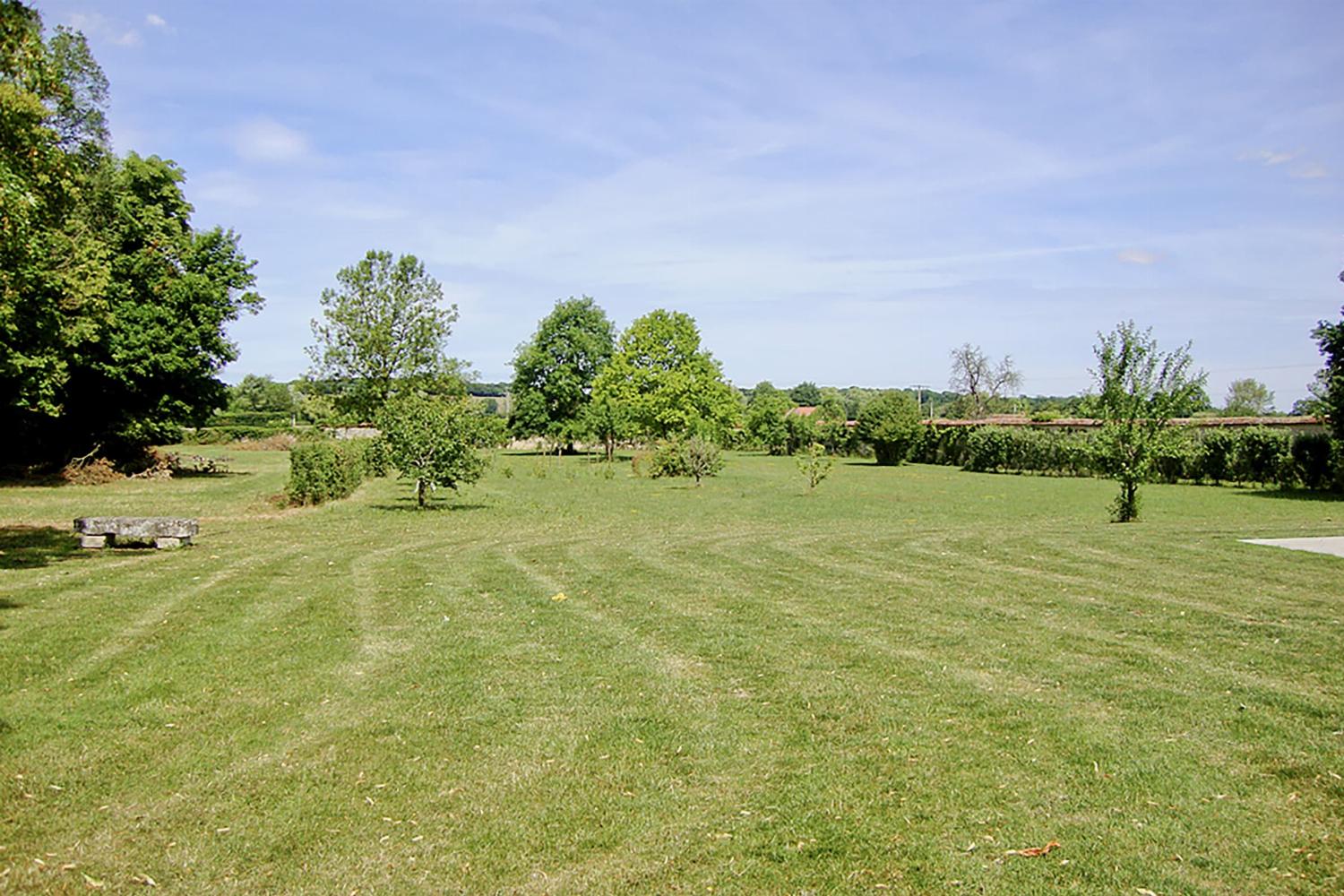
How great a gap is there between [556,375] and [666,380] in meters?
19.1

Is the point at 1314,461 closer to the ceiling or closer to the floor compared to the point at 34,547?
closer to the ceiling

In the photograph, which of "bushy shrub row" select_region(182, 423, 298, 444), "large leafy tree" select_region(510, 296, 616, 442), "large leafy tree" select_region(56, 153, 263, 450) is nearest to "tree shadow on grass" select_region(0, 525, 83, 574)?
"large leafy tree" select_region(56, 153, 263, 450)

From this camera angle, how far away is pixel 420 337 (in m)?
44.2

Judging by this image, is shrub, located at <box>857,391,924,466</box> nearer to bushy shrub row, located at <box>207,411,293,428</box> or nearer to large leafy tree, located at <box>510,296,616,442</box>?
large leafy tree, located at <box>510,296,616,442</box>

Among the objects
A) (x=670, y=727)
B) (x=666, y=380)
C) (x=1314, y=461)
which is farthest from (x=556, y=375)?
(x=670, y=727)

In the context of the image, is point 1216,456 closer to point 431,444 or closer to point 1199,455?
point 1199,455

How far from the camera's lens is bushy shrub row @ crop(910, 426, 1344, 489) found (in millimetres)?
31141

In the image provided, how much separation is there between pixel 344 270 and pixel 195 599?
37.1 metres

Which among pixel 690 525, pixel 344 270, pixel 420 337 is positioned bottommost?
pixel 690 525

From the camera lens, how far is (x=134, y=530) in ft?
44.2

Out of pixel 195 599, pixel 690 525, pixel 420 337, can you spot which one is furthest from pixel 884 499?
pixel 420 337

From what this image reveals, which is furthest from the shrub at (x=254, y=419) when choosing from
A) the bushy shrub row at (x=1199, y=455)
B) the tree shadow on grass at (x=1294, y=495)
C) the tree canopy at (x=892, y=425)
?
the tree shadow on grass at (x=1294, y=495)

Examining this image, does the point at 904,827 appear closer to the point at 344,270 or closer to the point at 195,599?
the point at 195,599

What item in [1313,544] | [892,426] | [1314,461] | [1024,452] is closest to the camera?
[1313,544]
